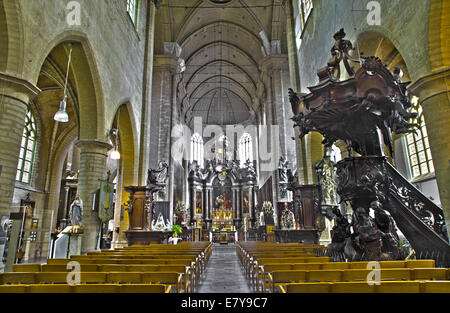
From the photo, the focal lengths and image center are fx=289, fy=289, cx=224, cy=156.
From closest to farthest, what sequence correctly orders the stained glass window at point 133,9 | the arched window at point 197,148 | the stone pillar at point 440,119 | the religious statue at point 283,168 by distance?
the stone pillar at point 440,119 → the stained glass window at point 133,9 → the religious statue at point 283,168 → the arched window at point 197,148

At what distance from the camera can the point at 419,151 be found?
37.3 ft

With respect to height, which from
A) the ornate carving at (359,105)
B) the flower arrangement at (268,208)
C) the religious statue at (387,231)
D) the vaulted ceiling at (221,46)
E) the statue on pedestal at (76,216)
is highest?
the vaulted ceiling at (221,46)

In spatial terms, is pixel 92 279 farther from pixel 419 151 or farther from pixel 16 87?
pixel 419 151

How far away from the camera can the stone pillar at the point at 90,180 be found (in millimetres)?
8953

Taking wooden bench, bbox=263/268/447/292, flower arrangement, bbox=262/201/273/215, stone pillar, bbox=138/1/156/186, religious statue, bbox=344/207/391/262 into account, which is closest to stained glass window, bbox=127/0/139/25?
stone pillar, bbox=138/1/156/186

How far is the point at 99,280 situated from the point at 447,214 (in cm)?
603

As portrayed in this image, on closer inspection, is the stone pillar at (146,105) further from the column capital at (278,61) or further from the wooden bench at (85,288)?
the wooden bench at (85,288)

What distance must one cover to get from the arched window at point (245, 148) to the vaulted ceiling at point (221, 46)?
2.70m

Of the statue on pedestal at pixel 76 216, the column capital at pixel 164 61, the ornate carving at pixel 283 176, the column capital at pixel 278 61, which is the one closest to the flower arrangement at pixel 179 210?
the ornate carving at pixel 283 176

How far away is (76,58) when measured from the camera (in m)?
8.96

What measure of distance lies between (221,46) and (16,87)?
77.8 ft
